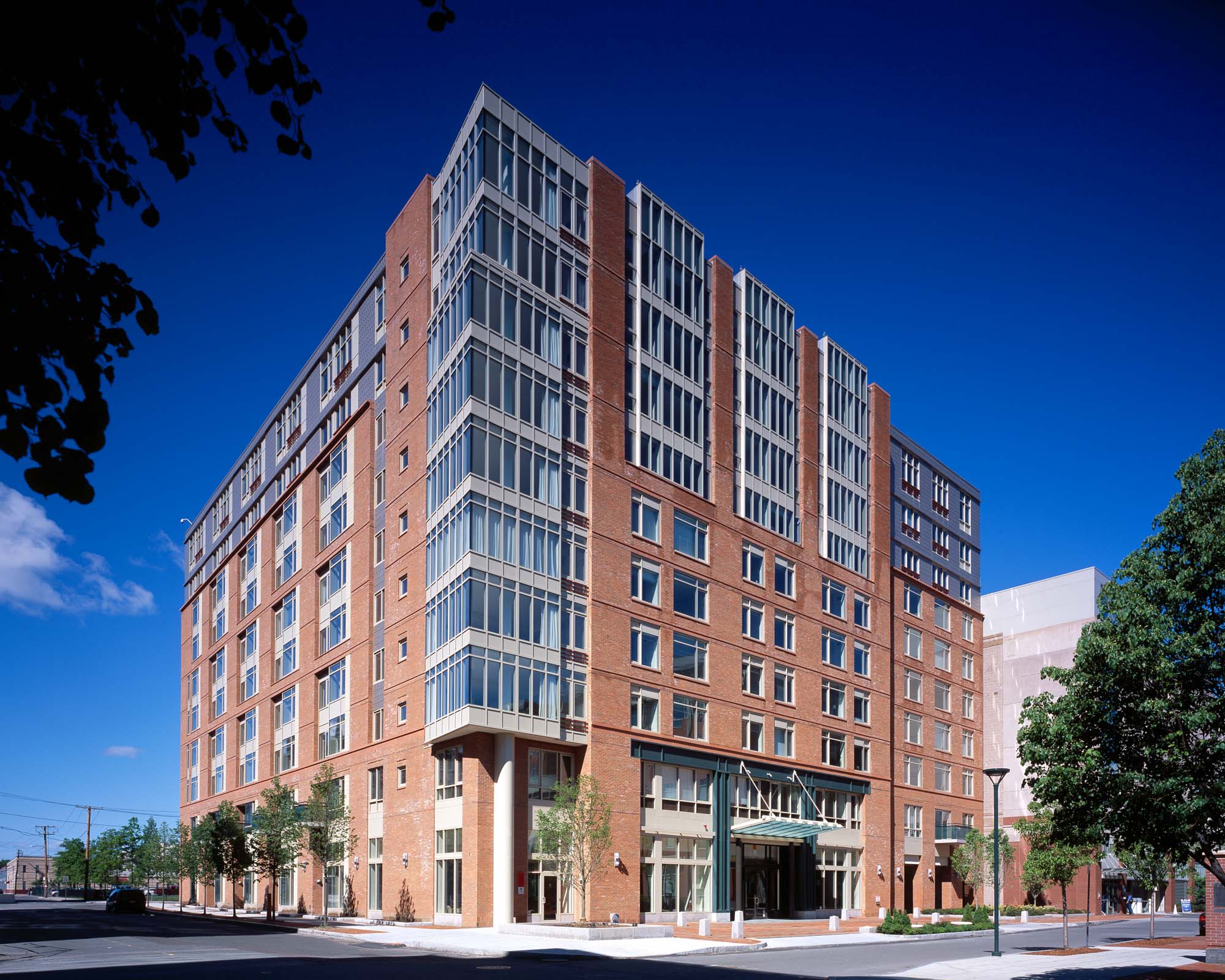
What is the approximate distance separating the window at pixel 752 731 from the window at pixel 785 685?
2111mm

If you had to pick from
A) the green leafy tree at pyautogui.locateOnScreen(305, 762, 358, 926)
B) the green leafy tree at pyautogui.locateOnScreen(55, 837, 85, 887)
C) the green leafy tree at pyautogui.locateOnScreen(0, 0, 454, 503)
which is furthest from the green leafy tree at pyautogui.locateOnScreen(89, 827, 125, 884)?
the green leafy tree at pyautogui.locateOnScreen(0, 0, 454, 503)

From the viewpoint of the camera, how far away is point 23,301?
6340 millimetres

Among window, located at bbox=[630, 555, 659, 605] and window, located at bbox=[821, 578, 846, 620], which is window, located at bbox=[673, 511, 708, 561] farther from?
window, located at bbox=[821, 578, 846, 620]

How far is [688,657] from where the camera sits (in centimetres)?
5541

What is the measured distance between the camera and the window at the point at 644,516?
2094 inches

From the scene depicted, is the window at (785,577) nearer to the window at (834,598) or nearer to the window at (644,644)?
the window at (834,598)

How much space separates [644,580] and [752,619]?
32.9 feet

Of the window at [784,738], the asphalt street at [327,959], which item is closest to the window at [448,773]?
the asphalt street at [327,959]

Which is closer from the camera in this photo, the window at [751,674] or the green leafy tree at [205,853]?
the window at [751,674]

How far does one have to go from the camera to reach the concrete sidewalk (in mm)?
28422

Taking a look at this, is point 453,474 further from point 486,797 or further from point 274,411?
point 274,411

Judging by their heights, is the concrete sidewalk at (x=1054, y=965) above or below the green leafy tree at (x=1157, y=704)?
below

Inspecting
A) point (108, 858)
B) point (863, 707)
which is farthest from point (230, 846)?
point (108, 858)

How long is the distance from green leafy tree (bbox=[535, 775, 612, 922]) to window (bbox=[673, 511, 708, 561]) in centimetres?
1415
